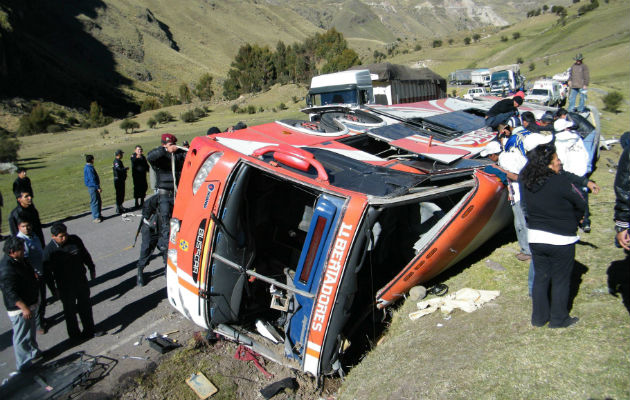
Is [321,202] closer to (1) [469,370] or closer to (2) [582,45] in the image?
(1) [469,370]

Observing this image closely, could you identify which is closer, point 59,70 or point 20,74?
point 20,74

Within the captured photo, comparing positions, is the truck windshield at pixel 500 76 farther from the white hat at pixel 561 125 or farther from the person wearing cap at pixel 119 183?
the person wearing cap at pixel 119 183

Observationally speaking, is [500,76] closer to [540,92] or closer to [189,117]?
[540,92]

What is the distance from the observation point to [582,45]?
164 feet

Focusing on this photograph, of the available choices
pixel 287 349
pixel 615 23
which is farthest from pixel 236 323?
pixel 615 23

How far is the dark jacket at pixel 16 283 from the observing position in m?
4.36

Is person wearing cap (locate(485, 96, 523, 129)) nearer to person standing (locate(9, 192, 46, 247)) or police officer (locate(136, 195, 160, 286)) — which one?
police officer (locate(136, 195, 160, 286))

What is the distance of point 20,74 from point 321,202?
60.6 metres

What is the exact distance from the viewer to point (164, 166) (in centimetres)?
657

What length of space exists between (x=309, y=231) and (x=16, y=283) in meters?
3.17

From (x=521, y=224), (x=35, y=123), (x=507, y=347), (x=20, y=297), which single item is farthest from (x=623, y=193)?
(x=35, y=123)

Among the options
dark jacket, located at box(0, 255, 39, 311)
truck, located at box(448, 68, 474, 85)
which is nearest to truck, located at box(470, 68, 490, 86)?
truck, located at box(448, 68, 474, 85)

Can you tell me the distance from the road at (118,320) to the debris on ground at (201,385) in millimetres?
624

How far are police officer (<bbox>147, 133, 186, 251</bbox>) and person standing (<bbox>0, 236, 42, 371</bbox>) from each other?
1891mm
